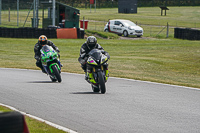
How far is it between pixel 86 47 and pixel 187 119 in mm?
4609

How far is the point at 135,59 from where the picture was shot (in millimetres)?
23094

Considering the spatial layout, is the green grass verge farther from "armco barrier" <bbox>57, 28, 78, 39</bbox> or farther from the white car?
the white car

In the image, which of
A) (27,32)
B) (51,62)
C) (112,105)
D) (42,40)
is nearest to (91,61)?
(112,105)

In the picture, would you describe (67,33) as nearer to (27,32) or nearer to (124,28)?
(27,32)

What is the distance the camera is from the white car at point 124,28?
137 feet

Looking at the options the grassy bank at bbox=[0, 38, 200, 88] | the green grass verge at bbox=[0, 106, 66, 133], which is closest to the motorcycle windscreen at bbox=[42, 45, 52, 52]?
the grassy bank at bbox=[0, 38, 200, 88]

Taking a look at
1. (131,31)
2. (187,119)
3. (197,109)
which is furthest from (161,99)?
(131,31)

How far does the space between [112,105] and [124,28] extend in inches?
1342

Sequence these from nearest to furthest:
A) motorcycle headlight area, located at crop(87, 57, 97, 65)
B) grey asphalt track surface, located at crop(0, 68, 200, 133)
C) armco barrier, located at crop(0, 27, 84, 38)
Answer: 1. grey asphalt track surface, located at crop(0, 68, 200, 133)
2. motorcycle headlight area, located at crop(87, 57, 97, 65)
3. armco barrier, located at crop(0, 27, 84, 38)

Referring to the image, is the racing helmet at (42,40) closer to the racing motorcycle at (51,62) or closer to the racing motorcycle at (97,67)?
the racing motorcycle at (51,62)

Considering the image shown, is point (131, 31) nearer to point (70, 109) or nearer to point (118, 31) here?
point (118, 31)

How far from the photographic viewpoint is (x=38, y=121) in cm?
706

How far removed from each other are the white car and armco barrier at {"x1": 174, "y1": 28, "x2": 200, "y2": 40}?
11.8 ft

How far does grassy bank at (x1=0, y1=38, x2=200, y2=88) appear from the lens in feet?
55.6
